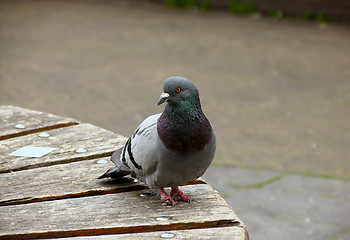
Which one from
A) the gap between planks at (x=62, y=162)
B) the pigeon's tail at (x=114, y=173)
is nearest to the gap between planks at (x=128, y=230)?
the pigeon's tail at (x=114, y=173)

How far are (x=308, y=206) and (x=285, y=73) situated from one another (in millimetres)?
→ 3337

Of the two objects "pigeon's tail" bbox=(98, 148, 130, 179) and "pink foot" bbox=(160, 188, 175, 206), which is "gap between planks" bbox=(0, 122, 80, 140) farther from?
"pink foot" bbox=(160, 188, 175, 206)

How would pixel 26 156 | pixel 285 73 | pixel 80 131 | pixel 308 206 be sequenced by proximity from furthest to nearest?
pixel 285 73 < pixel 308 206 < pixel 80 131 < pixel 26 156

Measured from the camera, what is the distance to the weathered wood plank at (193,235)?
152 centimetres

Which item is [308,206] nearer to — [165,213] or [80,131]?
[80,131]

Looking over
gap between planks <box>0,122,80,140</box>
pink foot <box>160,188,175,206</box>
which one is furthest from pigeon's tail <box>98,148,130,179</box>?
gap between planks <box>0,122,80,140</box>

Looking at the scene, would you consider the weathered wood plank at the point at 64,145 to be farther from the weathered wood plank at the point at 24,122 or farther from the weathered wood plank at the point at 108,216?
the weathered wood plank at the point at 108,216

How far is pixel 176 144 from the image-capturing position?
176cm

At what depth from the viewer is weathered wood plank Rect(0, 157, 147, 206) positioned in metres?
1.77

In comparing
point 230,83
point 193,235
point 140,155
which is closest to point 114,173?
point 140,155

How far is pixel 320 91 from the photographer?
246 inches

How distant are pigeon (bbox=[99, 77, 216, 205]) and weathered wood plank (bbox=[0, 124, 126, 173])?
316mm

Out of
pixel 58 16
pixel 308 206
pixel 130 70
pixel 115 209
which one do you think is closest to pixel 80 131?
pixel 115 209

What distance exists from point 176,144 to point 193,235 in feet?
1.06
